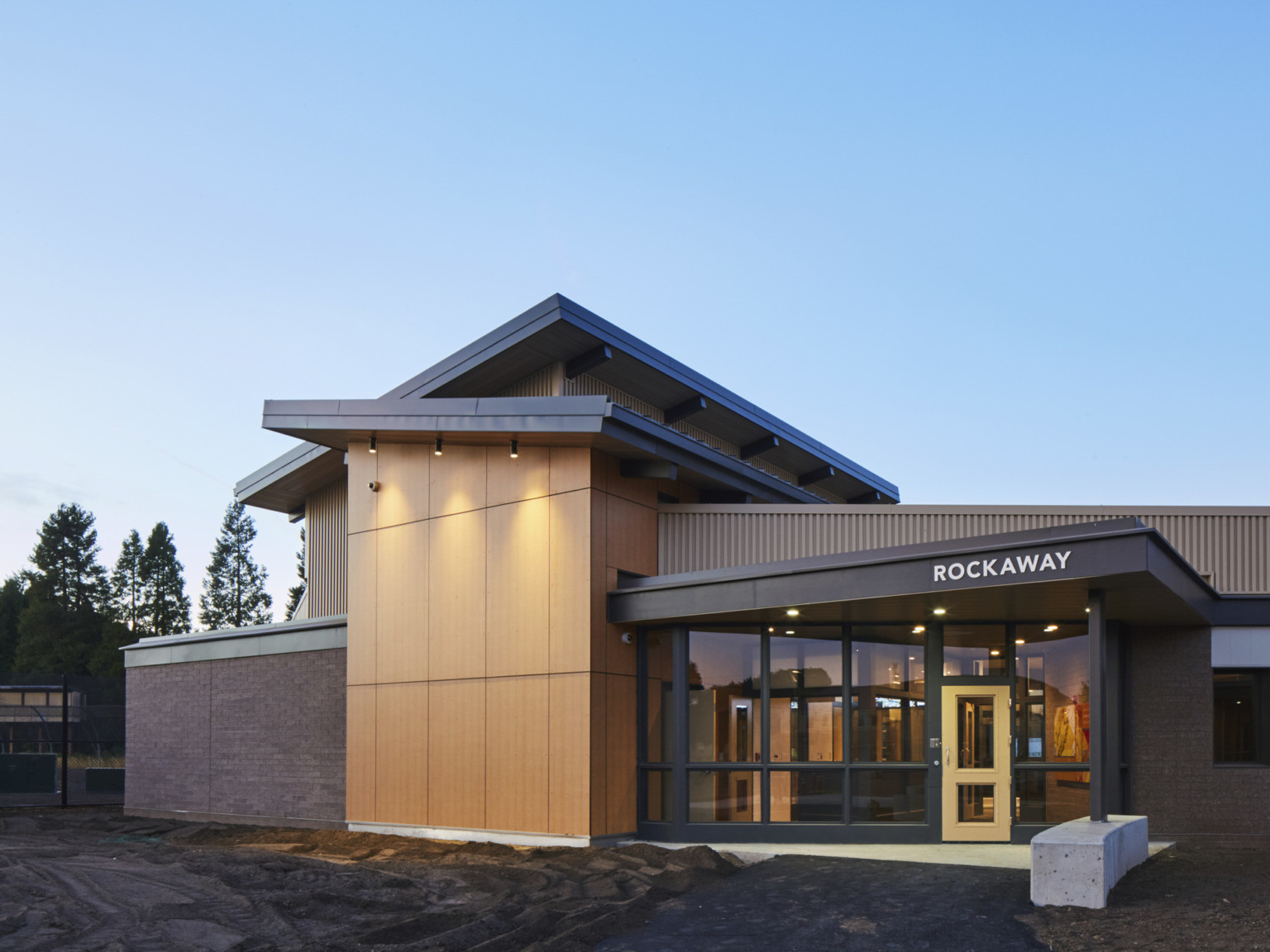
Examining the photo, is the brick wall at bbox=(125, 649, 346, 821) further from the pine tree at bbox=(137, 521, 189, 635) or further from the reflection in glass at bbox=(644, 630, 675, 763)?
the pine tree at bbox=(137, 521, 189, 635)

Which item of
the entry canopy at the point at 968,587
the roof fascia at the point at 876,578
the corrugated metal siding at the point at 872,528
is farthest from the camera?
the corrugated metal siding at the point at 872,528

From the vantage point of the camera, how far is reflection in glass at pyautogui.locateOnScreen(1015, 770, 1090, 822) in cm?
1338

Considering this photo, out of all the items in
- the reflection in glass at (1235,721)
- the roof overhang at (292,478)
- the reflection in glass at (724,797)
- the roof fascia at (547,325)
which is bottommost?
the reflection in glass at (724,797)

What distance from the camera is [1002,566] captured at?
10.9 m

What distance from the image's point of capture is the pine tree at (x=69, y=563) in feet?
225

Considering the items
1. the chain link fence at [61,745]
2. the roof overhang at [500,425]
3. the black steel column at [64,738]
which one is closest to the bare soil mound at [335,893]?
the roof overhang at [500,425]

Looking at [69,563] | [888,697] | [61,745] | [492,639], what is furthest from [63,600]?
[888,697]

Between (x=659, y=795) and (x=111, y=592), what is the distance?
6483 cm

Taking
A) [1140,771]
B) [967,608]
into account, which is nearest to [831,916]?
[967,608]

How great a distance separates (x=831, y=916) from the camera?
9250mm

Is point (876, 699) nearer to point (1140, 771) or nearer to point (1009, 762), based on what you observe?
point (1009, 762)

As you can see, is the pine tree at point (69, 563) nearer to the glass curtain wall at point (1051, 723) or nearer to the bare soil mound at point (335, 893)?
the bare soil mound at point (335, 893)

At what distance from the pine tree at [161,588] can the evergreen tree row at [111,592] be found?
5cm

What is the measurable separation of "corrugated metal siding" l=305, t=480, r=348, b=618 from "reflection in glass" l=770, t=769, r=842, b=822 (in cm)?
900
